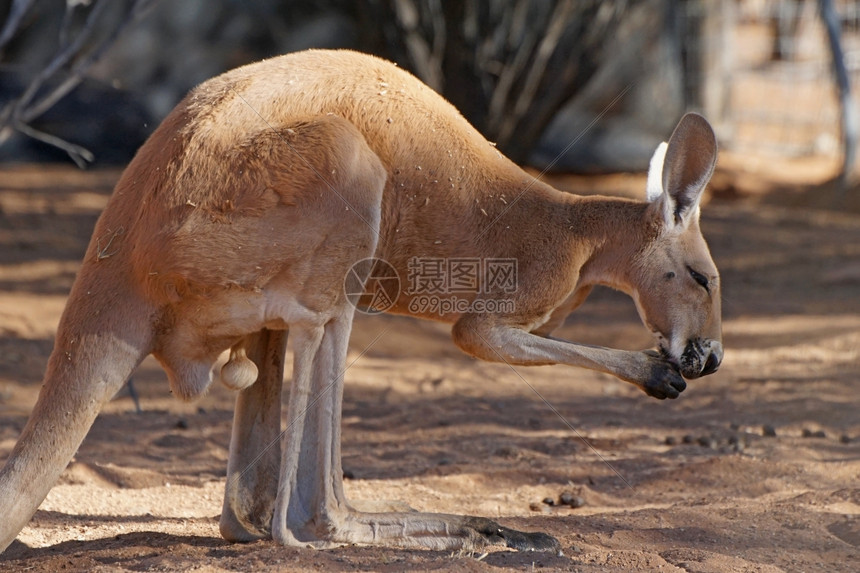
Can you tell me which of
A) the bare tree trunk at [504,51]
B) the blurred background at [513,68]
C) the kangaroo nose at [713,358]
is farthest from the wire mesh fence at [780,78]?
the kangaroo nose at [713,358]

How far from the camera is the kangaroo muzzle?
3.74 metres

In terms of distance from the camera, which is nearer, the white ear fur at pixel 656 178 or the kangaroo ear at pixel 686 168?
the kangaroo ear at pixel 686 168

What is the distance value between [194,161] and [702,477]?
271 centimetres

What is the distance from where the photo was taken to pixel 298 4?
13867 mm

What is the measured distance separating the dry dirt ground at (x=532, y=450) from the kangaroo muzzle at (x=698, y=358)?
0.58 m

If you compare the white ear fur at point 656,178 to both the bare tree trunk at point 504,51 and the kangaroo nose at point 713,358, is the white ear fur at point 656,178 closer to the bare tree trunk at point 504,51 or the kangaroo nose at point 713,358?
the kangaroo nose at point 713,358

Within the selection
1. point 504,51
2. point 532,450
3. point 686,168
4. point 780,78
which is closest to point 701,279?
point 686,168

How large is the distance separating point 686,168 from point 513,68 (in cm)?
784

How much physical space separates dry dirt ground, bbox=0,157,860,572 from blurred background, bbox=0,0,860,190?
3343 millimetres

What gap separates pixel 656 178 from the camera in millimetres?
4023

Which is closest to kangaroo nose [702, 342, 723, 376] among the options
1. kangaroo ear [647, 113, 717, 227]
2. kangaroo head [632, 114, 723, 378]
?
kangaroo head [632, 114, 723, 378]

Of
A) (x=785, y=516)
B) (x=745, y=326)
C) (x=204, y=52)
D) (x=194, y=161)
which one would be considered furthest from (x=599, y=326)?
(x=204, y=52)

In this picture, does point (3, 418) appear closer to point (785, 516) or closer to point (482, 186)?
point (482, 186)

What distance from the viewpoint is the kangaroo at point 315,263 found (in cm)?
325
